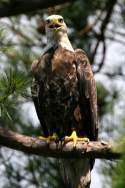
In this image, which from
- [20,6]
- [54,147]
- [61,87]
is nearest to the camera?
[54,147]

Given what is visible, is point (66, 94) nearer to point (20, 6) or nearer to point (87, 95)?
point (87, 95)

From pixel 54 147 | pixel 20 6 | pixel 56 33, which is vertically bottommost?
pixel 54 147

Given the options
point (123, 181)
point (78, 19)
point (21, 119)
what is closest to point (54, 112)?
point (21, 119)

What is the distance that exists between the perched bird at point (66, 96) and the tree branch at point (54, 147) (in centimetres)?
71

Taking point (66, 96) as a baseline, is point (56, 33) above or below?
above

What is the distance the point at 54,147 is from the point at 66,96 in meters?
0.83

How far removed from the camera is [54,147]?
3.11m

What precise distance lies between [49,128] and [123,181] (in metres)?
2.61

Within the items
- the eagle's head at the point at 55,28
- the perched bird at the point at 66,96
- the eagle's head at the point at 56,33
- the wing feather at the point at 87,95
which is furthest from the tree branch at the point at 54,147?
the eagle's head at the point at 55,28

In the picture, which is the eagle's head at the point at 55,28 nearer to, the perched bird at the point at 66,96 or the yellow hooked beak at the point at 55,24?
the yellow hooked beak at the point at 55,24

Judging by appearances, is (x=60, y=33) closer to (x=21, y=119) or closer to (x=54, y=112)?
(x=54, y=112)

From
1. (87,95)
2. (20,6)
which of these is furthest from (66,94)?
(20,6)

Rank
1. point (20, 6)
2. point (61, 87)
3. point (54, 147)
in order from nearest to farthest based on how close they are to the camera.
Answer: point (54, 147)
point (61, 87)
point (20, 6)

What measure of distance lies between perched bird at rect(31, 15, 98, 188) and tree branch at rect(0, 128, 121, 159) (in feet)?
2.33
